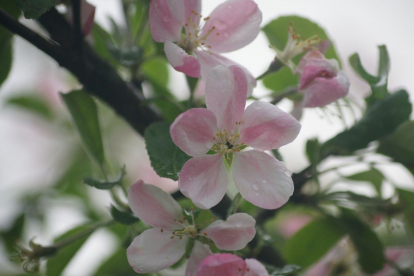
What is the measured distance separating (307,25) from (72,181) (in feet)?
2.56

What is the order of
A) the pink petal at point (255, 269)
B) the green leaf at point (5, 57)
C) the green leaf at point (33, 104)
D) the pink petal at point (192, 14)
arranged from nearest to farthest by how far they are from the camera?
the pink petal at point (255, 269), the pink petal at point (192, 14), the green leaf at point (5, 57), the green leaf at point (33, 104)

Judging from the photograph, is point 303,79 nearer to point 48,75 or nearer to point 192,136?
point 192,136

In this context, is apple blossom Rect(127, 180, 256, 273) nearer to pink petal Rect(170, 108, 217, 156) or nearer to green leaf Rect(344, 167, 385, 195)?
pink petal Rect(170, 108, 217, 156)

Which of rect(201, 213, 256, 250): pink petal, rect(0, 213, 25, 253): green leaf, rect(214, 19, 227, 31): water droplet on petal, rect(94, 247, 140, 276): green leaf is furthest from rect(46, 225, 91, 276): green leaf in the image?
rect(214, 19, 227, 31): water droplet on petal

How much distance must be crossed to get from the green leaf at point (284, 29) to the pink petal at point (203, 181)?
0.96 feet

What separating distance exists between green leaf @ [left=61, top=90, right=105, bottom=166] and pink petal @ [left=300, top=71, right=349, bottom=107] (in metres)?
0.33

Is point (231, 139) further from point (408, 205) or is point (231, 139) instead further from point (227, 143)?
point (408, 205)

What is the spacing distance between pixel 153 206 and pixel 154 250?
0.05 m

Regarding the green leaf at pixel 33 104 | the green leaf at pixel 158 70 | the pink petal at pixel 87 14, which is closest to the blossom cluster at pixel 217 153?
the pink petal at pixel 87 14

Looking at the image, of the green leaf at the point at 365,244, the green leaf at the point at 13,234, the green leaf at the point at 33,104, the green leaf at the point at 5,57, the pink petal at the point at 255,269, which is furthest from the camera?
the green leaf at the point at 33,104

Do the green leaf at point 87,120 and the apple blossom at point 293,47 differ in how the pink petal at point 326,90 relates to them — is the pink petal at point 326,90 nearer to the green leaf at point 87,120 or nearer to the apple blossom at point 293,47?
the apple blossom at point 293,47

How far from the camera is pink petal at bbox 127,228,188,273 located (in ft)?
1.37

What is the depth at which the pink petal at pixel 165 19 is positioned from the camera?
440 millimetres

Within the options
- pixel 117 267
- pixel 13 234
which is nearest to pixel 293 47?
pixel 117 267
